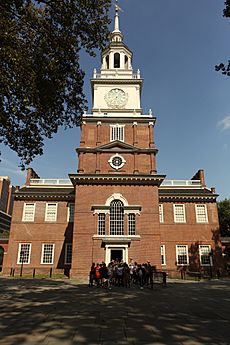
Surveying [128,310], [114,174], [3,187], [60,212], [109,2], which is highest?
[3,187]

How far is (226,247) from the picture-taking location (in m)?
31.4

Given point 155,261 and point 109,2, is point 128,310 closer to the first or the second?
point 109,2

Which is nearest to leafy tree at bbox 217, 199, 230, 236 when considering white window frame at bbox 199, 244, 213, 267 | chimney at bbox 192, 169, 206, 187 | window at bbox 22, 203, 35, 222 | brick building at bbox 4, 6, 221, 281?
chimney at bbox 192, 169, 206, 187

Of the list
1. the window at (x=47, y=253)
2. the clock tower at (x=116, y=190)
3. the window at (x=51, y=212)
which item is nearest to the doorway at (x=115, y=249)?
the clock tower at (x=116, y=190)

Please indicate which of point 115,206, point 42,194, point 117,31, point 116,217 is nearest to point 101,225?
point 116,217

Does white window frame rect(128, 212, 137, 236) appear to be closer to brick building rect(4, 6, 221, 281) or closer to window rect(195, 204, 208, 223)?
brick building rect(4, 6, 221, 281)

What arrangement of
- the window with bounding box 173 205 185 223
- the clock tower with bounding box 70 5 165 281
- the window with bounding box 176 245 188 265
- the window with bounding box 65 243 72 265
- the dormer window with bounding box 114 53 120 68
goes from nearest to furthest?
the clock tower with bounding box 70 5 165 281 → the window with bounding box 65 243 72 265 → the window with bounding box 176 245 188 265 → the window with bounding box 173 205 185 223 → the dormer window with bounding box 114 53 120 68

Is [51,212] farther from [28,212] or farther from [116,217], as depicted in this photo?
[116,217]

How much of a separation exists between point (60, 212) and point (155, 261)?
12798 mm

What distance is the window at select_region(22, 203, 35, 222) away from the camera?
30188 millimetres

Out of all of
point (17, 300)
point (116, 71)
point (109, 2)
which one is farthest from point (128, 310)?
point (116, 71)

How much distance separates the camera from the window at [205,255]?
29.4 m

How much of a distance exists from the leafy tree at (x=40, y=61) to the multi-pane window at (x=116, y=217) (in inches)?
493

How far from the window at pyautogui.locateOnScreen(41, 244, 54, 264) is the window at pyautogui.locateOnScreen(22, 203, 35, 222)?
3.52 metres
